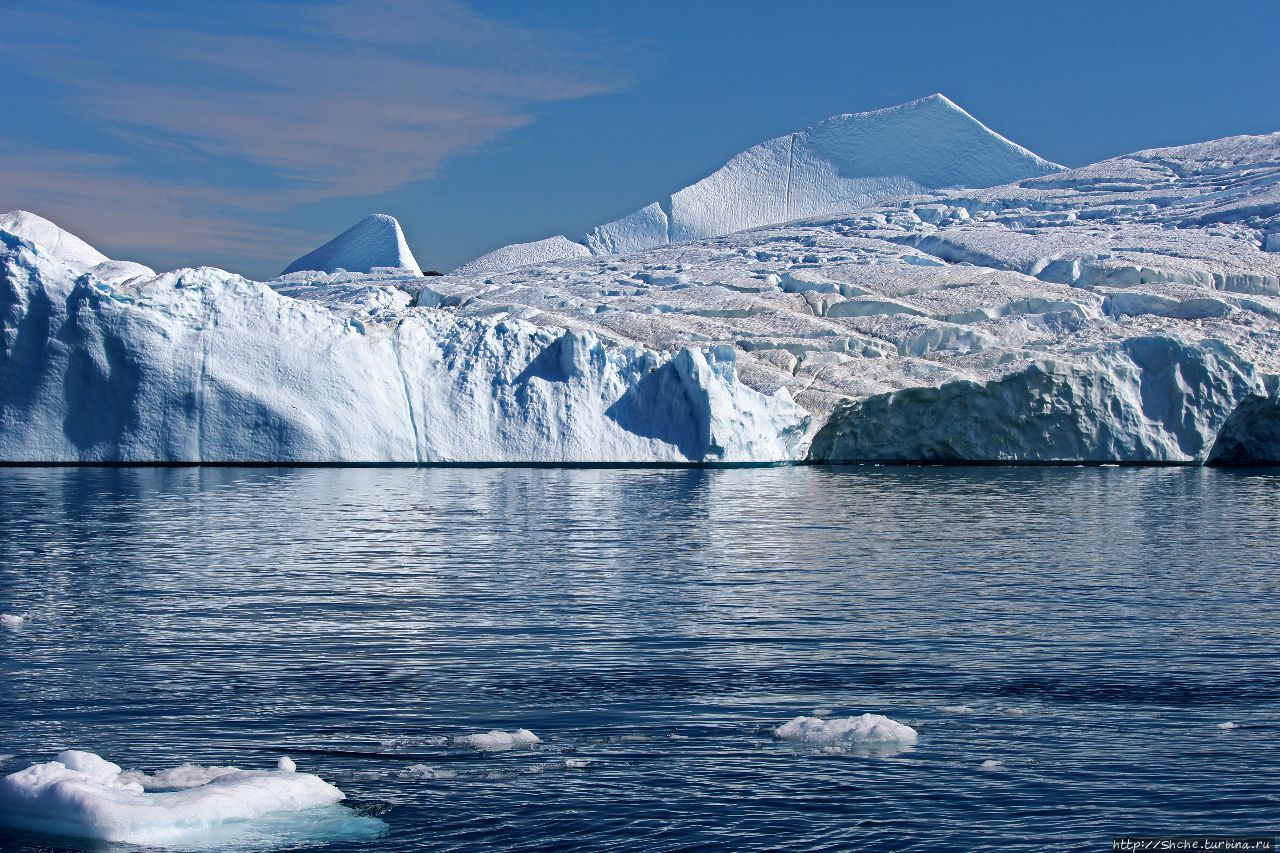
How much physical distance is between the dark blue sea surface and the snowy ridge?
8829 centimetres

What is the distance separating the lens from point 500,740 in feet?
25.9

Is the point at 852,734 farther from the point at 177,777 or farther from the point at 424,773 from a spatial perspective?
the point at 177,777

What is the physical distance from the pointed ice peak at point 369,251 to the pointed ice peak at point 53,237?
77.0 ft

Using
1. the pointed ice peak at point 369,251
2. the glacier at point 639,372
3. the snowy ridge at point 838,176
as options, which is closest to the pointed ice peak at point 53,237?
the glacier at point 639,372

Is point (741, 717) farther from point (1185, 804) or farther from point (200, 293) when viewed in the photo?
point (200, 293)

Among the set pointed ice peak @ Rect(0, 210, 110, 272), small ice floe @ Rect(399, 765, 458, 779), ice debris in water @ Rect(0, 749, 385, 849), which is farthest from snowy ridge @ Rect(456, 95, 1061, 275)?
ice debris in water @ Rect(0, 749, 385, 849)

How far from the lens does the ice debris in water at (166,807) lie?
248 inches

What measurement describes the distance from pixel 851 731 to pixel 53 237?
63634mm

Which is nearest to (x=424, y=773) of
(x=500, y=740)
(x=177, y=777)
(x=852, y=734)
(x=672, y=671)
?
(x=500, y=740)

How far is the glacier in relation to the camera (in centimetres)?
3519

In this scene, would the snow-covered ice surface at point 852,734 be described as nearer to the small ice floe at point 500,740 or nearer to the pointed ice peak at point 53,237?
the small ice floe at point 500,740

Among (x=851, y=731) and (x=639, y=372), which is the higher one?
(x=639, y=372)

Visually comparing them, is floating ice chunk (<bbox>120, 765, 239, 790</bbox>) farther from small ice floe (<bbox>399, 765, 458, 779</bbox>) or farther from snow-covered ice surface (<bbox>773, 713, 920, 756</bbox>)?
snow-covered ice surface (<bbox>773, 713, 920, 756</bbox>)

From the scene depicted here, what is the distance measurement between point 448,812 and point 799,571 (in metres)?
9.86
